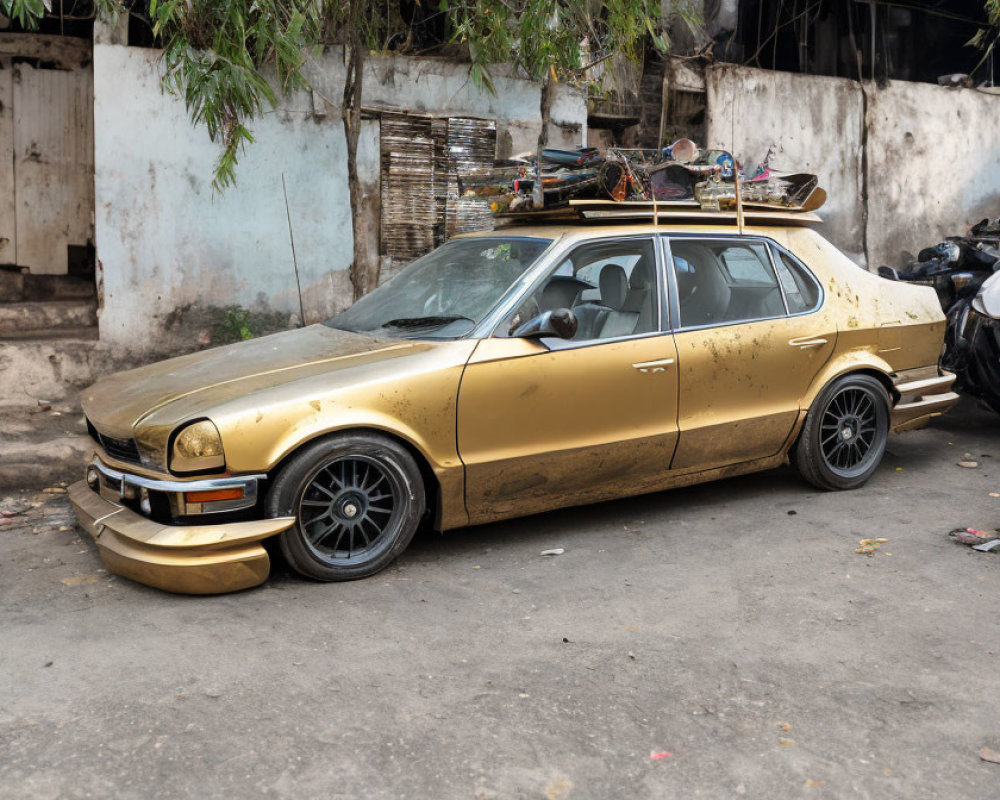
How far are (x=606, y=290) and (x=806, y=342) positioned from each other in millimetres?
1202

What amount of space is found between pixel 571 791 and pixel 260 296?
6925 millimetres

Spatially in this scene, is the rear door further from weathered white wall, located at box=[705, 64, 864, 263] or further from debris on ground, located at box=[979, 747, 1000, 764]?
weathered white wall, located at box=[705, 64, 864, 263]

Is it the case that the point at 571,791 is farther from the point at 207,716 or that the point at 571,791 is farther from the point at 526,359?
the point at 526,359

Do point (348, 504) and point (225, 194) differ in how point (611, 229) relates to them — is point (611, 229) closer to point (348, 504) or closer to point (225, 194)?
point (348, 504)

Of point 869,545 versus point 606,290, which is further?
point 606,290

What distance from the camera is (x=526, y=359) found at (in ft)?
15.4

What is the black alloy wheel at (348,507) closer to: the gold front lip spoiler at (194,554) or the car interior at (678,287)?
the gold front lip spoiler at (194,554)

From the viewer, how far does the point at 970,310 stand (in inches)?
298

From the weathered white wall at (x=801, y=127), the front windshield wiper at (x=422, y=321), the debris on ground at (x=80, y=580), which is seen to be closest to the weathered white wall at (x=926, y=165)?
the weathered white wall at (x=801, y=127)

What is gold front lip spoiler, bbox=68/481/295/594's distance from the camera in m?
4.05

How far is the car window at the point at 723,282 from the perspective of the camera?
5.27 meters

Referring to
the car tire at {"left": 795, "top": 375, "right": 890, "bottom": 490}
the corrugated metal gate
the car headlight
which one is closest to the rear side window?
the car tire at {"left": 795, "top": 375, "right": 890, "bottom": 490}

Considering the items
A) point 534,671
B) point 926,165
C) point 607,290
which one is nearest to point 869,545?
point 607,290

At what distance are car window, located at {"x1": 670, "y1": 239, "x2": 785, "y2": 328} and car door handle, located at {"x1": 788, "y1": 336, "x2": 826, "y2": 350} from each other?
17 cm
